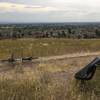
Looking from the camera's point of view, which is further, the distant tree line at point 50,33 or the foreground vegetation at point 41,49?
the distant tree line at point 50,33

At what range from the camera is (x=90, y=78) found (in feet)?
29.5

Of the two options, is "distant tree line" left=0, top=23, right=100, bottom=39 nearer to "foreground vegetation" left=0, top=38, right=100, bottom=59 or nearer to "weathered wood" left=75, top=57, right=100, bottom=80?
"foreground vegetation" left=0, top=38, right=100, bottom=59

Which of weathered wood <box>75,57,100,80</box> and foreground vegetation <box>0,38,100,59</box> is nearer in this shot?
weathered wood <box>75,57,100,80</box>

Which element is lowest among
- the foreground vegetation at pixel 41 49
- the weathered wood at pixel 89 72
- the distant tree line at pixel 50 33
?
the distant tree line at pixel 50 33

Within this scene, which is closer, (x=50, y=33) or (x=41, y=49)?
(x=41, y=49)

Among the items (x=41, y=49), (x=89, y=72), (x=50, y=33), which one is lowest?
(x=50, y=33)

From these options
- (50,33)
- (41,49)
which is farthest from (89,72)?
(50,33)

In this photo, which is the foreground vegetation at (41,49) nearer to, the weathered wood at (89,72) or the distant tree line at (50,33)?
the weathered wood at (89,72)

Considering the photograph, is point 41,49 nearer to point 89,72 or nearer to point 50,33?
point 89,72

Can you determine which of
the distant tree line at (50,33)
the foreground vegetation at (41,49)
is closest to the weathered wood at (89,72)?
the foreground vegetation at (41,49)

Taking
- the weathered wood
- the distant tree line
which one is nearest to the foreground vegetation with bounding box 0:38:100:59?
the weathered wood

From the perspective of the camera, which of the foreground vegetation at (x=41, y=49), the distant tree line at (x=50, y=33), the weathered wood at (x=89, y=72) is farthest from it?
the distant tree line at (x=50, y=33)

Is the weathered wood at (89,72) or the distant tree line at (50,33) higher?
the weathered wood at (89,72)

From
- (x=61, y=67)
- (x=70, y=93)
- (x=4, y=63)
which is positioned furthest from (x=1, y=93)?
(x=4, y=63)
